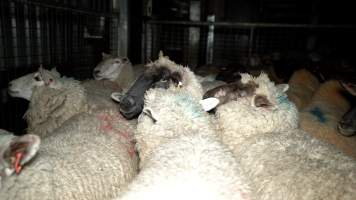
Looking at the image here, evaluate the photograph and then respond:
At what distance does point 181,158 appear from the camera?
7.05 ft

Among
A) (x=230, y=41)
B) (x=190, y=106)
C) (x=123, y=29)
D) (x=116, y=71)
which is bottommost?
(x=116, y=71)

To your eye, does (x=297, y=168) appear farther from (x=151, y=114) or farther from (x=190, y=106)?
(x=151, y=114)

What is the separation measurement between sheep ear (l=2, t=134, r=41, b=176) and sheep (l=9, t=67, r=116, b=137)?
206 centimetres

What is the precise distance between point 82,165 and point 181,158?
0.80 m

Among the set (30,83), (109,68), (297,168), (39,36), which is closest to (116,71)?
(109,68)

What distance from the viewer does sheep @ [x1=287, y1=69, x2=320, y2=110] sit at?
532 centimetres

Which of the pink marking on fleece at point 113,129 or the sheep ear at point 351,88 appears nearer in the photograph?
the pink marking on fleece at point 113,129

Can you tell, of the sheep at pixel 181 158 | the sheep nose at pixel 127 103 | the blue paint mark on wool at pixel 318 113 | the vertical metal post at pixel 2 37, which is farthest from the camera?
the vertical metal post at pixel 2 37

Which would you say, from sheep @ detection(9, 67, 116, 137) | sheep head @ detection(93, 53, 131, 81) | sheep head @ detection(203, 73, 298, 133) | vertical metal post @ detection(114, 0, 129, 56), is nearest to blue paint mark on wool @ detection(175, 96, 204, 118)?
sheep head @ detection(203, 73, 298, 133)

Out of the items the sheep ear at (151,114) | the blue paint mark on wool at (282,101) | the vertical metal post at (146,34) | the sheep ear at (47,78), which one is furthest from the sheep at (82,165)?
the vertical metal post at (146,34)

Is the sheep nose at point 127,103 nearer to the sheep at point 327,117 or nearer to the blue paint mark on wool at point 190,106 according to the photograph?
the blue paint mark on wool at point 190,106

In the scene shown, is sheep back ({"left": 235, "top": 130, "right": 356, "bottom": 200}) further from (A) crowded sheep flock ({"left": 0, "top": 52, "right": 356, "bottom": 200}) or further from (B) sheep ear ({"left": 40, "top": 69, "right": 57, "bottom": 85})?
(B) sheep ear ({"left": 40, "top": 69, "right": 57, "bottom": 85})

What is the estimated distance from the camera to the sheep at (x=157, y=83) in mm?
3307

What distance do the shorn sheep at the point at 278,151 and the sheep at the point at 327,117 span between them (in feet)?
2.10
